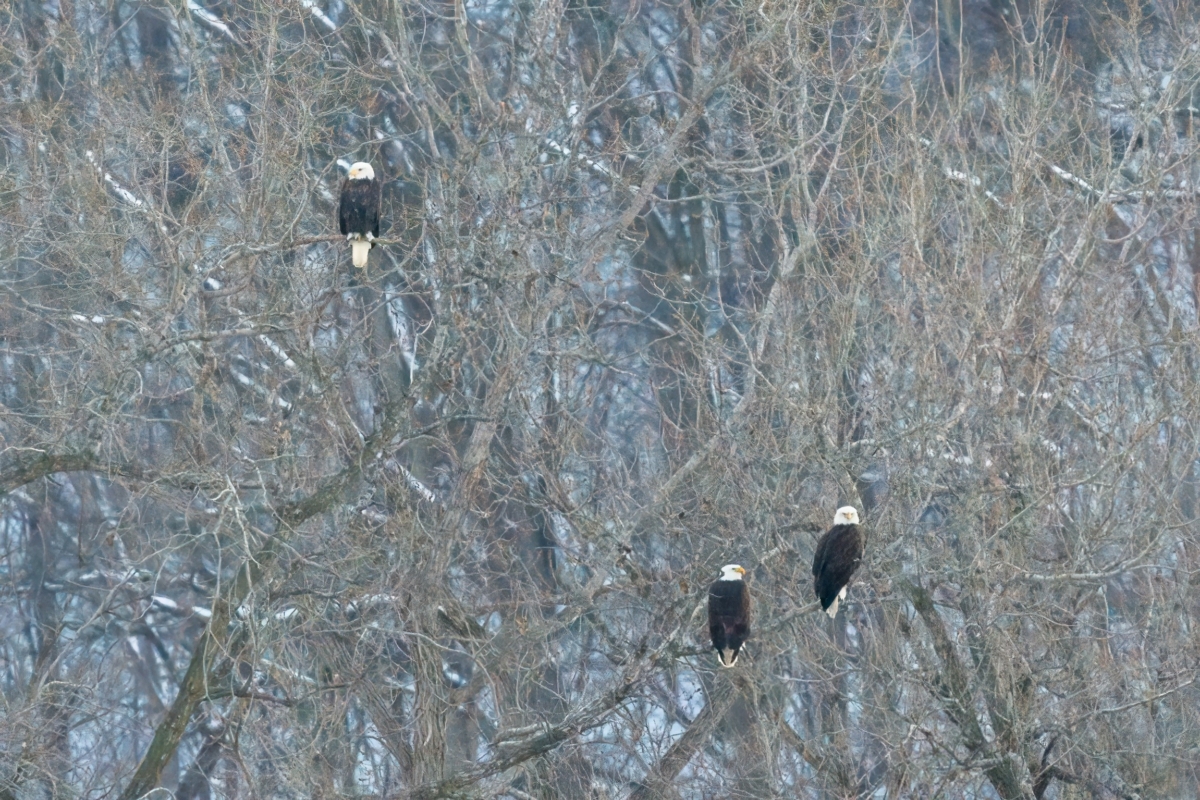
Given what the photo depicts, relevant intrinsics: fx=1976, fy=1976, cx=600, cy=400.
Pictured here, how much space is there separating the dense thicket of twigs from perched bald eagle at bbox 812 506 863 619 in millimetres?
383

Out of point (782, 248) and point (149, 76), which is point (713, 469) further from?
point (149, 76)

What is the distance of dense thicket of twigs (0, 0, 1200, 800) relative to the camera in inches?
393

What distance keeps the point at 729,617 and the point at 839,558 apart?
1.92 feet

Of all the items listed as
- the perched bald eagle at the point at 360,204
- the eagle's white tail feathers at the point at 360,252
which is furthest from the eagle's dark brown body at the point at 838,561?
the perched bald eagle at the point at 360,204

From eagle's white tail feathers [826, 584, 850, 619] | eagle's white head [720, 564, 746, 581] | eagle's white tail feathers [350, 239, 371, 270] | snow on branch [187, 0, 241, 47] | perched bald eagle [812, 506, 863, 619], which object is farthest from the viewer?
snow on branch [187, 0, 241, 47]

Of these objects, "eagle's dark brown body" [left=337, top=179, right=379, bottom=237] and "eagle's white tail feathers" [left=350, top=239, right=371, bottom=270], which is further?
"eagle's dark brown body" [left=337, top=179, right=379, bottom=237]

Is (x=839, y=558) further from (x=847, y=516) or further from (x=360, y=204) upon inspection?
(x=360, y=204)

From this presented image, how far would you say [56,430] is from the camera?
1020 cm

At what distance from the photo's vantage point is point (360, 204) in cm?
1095

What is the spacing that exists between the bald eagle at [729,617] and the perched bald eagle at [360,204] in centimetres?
294

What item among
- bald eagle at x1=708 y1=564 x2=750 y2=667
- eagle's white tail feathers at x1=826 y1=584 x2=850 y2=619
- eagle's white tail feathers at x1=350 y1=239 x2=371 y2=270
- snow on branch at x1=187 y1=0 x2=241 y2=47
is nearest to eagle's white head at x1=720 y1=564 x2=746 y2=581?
bald eagle at x1=708 y1=564 x2=750 y2=667

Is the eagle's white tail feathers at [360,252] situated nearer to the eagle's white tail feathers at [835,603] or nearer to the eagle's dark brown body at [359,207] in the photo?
the eagle's dark brown body at [359,207]

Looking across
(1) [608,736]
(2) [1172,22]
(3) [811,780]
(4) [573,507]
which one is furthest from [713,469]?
(2) [1172,22]

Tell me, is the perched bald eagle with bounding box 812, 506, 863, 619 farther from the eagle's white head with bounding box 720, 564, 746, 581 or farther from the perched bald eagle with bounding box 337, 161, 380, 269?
the perched bald eagle with bounding box 337, 161, 380, 269
